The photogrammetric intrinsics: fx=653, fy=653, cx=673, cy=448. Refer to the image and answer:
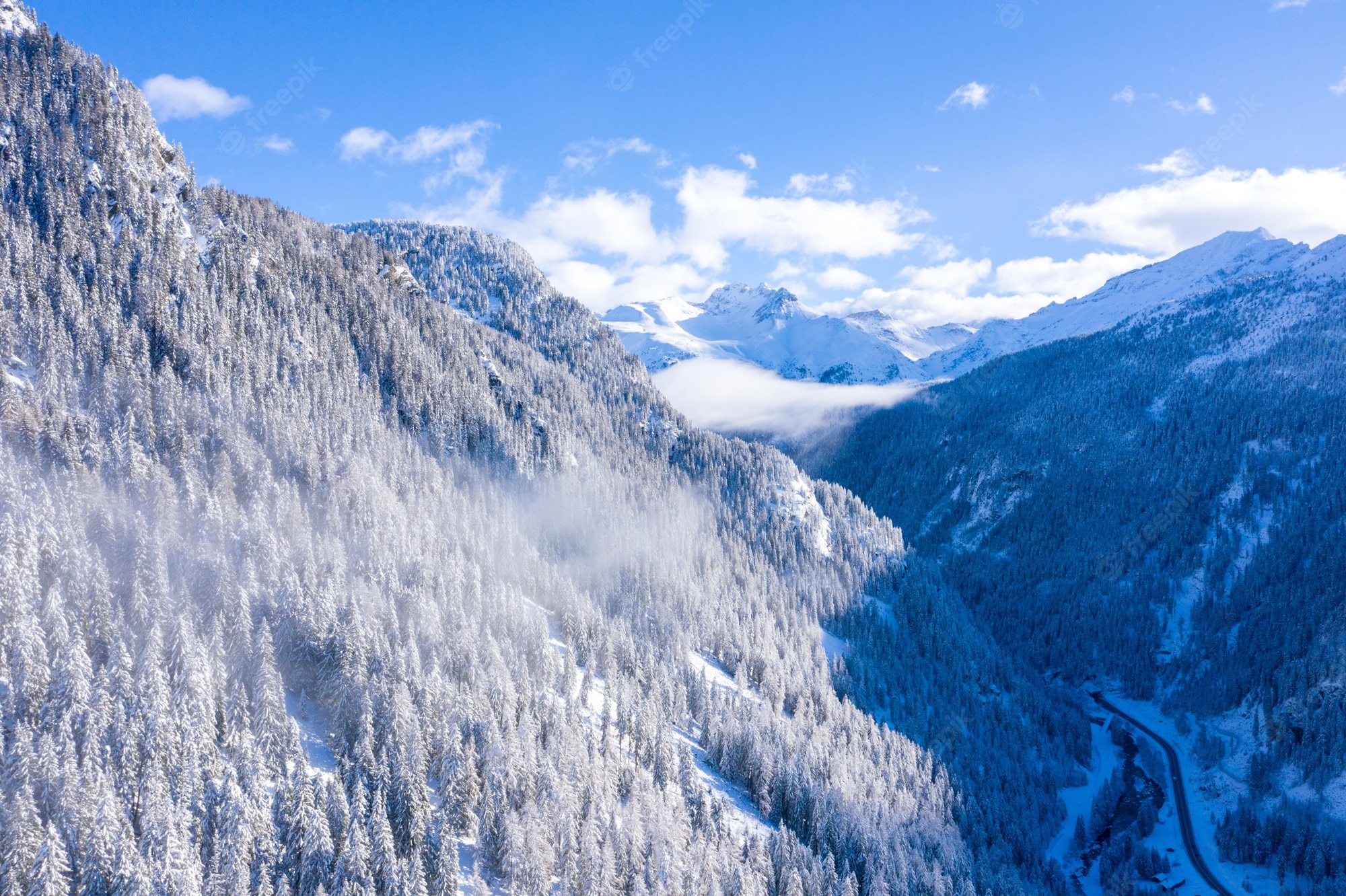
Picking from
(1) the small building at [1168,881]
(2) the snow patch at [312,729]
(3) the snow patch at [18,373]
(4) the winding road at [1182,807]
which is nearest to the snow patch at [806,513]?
(4) the winding road at [1182,807]

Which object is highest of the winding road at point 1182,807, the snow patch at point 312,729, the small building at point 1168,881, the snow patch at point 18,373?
the snow patch at point 18,373

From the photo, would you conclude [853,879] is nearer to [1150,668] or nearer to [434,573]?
[434,573]

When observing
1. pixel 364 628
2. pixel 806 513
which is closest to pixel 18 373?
pixel 364 628

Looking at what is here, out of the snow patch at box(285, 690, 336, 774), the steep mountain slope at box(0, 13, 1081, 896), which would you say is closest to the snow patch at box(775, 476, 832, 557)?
the steep mountain slope at box(0, 13, 1081, 896)

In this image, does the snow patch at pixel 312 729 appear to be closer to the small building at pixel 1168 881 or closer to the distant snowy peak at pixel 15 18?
the small building at pixel 1168 881

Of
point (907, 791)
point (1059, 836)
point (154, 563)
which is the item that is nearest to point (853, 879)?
point (907, 791)

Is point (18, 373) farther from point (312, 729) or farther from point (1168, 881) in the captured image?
point (1168, 881)
